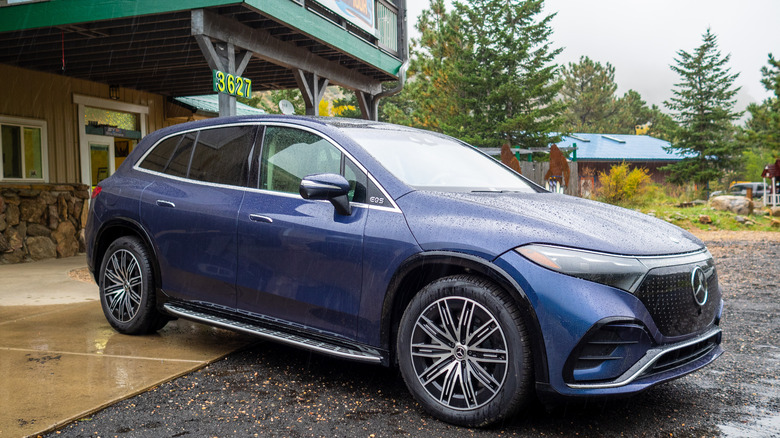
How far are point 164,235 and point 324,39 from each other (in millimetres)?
6762

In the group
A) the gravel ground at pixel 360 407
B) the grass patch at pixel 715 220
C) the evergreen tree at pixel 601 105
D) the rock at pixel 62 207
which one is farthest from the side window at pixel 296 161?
the evergreen tree at pixel 601 105

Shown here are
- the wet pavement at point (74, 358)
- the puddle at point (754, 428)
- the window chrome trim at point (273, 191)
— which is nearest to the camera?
the puddle at point (754, 428)

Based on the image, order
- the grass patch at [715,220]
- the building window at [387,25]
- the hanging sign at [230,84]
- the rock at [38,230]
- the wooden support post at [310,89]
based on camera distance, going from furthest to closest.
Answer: the grass patch at [715,220] < the building window at [387,25] < the wooden support post at [310,89] < the rock at [38,230] < the hanging sign at [230,84]

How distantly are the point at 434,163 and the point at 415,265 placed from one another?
102cm

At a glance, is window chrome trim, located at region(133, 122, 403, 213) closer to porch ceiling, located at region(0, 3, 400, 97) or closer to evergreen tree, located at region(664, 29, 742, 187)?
porch ceiling, located at region(0, 3, 400, 97)

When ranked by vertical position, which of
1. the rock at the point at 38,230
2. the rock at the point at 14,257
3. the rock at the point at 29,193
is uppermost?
the rock at the point at 29,193

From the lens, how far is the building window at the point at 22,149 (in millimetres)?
11164

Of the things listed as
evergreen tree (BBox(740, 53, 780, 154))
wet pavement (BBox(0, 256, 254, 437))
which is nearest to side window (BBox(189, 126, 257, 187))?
wet pavement (BBox(0, 256, 254, 437))

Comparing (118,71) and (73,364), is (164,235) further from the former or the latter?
(118,71)

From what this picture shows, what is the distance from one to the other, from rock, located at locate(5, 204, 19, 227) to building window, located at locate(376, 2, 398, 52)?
25.0 ft

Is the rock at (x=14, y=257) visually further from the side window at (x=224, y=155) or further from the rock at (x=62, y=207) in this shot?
the side window at (x=224, y=155)

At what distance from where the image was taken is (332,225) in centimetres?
368

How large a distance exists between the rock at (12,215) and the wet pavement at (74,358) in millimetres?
3694

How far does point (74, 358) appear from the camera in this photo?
14.5 feet
